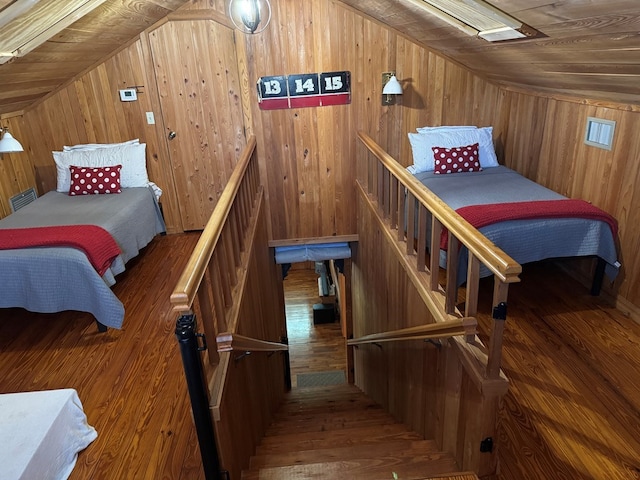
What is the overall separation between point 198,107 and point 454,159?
7.96 feet

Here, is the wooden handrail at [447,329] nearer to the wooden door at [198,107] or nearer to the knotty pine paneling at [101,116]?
the wooden door at [198,107]

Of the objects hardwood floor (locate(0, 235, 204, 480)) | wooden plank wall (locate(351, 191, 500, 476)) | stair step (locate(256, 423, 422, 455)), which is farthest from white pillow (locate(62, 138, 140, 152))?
stair step (locate(256, 423, 422, 455))

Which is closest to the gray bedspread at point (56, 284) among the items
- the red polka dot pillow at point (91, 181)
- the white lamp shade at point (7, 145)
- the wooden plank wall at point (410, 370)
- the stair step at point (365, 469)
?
the white lamp shade at point (7, 145)

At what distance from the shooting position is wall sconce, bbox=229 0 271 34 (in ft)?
11.5

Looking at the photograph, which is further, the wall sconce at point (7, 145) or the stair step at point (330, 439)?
the wall sconce at point (7, 145)

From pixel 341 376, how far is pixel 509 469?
3648mm

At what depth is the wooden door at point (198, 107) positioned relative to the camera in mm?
4062

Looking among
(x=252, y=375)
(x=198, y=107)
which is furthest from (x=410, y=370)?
(x=198, y=107)

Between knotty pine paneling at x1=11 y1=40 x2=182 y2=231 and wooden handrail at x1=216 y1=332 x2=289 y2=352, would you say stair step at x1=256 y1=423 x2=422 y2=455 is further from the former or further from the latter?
knotty pine paneling at x1=11 y1=40 x2=182 y2=231

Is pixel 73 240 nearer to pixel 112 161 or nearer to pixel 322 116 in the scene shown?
pixel 112 161

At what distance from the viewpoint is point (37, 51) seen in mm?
3053

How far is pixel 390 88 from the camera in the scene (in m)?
3.81

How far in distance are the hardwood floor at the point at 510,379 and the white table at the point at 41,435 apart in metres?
0.11

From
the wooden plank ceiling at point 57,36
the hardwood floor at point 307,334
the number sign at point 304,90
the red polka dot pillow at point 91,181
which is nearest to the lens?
the wooden plank ceiling at point 57,36
